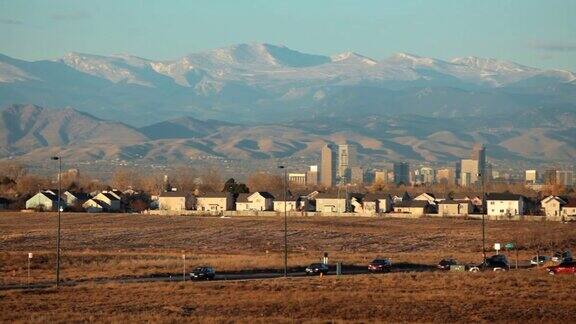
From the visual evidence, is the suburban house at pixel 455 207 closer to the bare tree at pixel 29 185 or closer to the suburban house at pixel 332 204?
the suburban house at pixel 332 204

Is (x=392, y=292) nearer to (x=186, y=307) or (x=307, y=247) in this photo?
(x=186, y=307)

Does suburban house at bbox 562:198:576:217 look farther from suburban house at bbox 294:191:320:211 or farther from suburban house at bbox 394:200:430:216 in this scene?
suburban house at bbox 294:191:320:211

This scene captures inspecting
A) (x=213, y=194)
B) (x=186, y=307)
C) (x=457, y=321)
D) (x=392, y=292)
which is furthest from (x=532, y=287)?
(x=213, y=194)

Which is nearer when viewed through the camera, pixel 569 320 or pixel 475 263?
pixel 569 320

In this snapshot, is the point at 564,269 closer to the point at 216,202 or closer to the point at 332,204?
the point at 332,204

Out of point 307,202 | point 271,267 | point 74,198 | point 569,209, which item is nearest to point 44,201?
point 74,198
